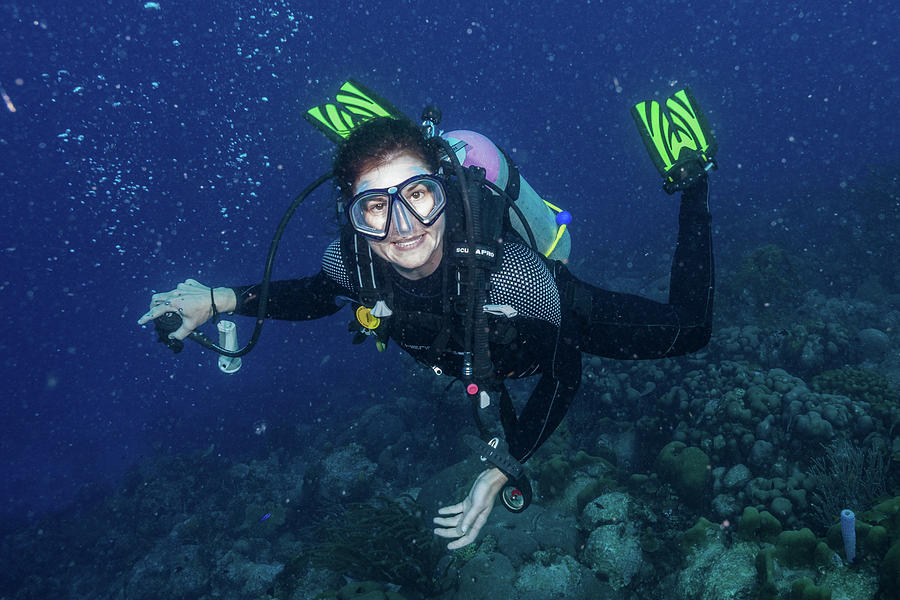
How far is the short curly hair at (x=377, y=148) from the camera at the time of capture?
268 cm

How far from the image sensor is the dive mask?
2.57m

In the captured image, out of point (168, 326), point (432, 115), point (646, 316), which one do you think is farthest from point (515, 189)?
point (168, 326)

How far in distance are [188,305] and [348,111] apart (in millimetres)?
2727

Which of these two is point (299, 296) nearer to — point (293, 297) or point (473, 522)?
point (293, 297)

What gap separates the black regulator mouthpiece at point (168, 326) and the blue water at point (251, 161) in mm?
11805

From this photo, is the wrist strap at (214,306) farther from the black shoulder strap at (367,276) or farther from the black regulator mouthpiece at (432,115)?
the black regulator mouthpiece at (432,115)

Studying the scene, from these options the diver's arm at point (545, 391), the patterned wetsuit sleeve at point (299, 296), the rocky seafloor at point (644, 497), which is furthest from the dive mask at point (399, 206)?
the rocky seafloor at point (644, 497)

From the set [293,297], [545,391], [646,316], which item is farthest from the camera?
[293,297]

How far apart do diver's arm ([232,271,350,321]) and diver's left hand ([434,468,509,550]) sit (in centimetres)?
178

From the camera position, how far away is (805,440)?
4566 mm

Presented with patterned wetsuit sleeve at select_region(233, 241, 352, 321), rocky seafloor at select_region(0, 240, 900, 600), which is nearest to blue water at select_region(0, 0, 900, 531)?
rocky seafloor at select_region(0, 240, 900, 600)

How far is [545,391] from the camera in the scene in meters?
2.86

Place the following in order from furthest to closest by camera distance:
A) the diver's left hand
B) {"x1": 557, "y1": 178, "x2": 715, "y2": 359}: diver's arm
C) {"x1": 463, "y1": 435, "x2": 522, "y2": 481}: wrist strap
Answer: {"x1": 557, "y1": 178, "x2": 715, "y2": 359}: diver's arm
the diver's left hand
{"x1": 463, "y1": 435, "x2": 522, "y2": 481}: wrist strap

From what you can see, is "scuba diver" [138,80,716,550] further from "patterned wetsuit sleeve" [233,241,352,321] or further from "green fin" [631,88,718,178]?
"green fin" [631,88,718,178]
